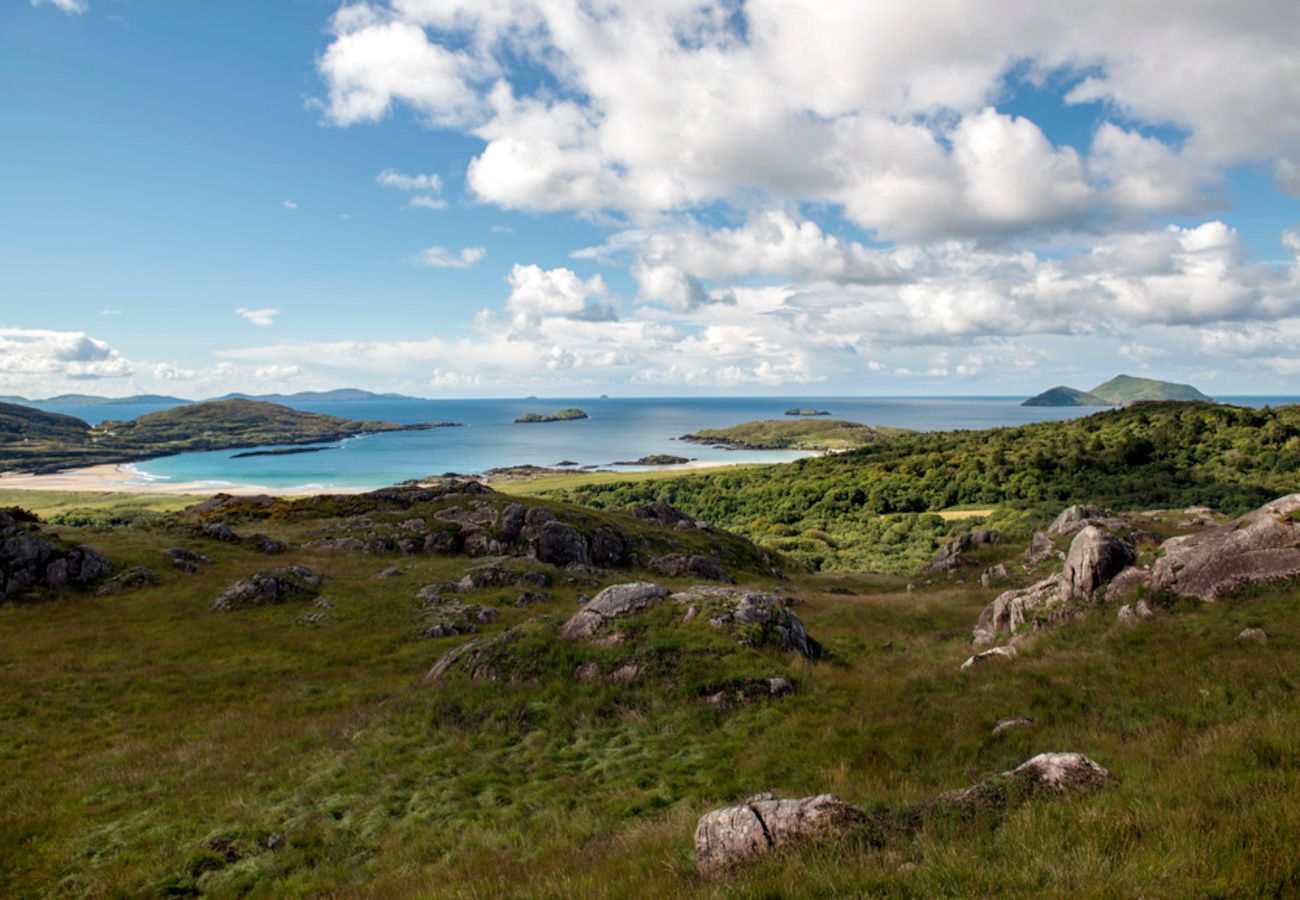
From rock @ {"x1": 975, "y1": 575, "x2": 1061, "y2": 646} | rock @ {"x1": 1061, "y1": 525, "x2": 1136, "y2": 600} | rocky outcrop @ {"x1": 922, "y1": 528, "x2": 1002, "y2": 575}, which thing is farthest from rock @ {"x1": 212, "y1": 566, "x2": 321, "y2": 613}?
rocky outcrop @ {"x1": 922, "y1": 528, "x2": 1002, "y2": 575}

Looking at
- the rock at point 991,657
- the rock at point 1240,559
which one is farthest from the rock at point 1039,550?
the rock at point 991,657

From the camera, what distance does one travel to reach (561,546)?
5447 cm

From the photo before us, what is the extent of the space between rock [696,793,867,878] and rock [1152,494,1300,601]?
16618 mm

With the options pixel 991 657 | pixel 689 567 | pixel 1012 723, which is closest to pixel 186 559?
pixel 689 567

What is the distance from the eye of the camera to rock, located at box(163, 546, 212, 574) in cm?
4291

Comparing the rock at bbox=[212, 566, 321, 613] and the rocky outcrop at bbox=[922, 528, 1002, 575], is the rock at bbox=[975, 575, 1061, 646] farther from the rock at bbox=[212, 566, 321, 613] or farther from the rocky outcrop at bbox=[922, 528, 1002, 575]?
the rock at bbox=[212, 566, 321, 613]

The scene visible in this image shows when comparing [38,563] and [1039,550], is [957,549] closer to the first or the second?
[1039,550]

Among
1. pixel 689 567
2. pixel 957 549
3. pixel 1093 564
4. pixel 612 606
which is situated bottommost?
pixel 689 567

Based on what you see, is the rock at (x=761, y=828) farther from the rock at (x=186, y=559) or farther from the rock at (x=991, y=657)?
the rock at (x=186, y=559)

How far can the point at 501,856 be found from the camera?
404 inches

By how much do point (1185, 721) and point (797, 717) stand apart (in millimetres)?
7994

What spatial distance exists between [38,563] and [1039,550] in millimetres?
73626

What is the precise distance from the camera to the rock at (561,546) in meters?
54.2

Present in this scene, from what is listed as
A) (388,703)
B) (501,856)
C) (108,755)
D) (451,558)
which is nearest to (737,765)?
(501,856)
